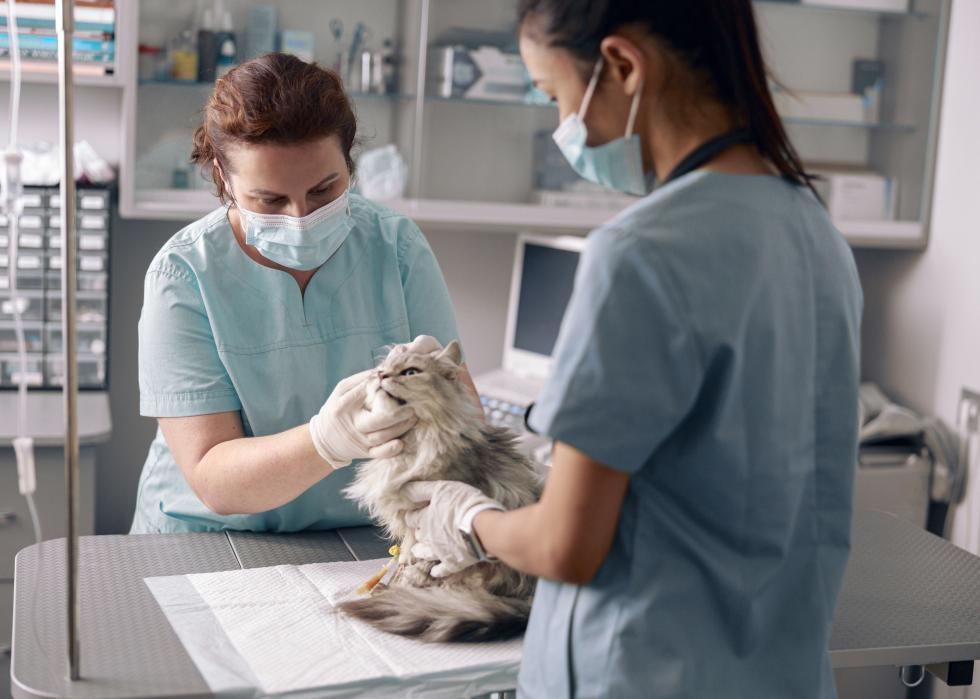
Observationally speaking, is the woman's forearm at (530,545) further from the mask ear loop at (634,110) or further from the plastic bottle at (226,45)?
the plastic bottle at (226,45)

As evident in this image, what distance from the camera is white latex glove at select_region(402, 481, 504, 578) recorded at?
117 centimetres

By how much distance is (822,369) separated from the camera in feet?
3.31

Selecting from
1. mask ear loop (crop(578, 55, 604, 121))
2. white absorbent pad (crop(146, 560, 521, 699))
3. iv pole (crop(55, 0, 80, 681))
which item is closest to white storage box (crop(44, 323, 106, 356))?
white absorbent pad (crop(146, 560, 521, 699))

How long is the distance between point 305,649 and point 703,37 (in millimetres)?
799

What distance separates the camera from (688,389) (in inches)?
35.7

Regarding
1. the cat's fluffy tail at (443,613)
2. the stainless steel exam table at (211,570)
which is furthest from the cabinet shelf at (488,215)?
the cat's fluffy tail at (443,613)

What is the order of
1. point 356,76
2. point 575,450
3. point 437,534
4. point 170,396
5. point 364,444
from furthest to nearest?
point 356,76
point 170,396
point 364,444
point 437,534
point 575,450

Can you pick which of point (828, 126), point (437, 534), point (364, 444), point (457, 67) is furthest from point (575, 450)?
point (828, 126)

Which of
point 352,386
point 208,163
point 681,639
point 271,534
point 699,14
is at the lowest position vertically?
point 271,534

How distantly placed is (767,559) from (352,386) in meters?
0.63

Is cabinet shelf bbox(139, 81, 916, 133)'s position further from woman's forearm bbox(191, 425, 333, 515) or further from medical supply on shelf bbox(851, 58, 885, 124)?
woman's forearm bbox(191, 425, 333, 515)

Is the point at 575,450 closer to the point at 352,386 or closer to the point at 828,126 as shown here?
the point at 352,386

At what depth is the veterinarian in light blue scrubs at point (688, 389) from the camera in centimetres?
90

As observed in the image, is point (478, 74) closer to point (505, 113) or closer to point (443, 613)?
point (505, 113)
